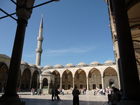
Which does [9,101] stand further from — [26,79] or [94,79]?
[94,79]

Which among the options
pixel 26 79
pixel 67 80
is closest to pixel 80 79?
pixel 67 80

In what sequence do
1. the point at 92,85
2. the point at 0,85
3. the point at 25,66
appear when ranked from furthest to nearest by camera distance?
the point at 92,85 → the point at 25,66 → the point at 0,85

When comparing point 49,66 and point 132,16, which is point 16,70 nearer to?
point 132,16

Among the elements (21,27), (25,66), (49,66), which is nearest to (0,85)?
(25,66)

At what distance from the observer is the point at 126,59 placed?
2.78m

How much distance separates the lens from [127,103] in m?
2.47

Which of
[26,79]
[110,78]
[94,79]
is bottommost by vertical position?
[26,79]

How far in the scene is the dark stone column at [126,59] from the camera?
2.58 metres

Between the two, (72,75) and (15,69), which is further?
(72,75)

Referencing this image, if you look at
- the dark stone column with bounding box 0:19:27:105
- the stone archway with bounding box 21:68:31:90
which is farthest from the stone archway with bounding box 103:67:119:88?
the dark stone column with bounding box 0:19:27:105

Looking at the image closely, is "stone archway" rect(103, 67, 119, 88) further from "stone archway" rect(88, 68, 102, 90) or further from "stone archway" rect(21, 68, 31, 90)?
"stone archway" rect(21, 68, 31, 90)

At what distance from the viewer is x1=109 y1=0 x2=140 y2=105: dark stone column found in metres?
2.58

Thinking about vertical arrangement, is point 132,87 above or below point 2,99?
Result: above

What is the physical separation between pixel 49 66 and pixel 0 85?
13311mm
